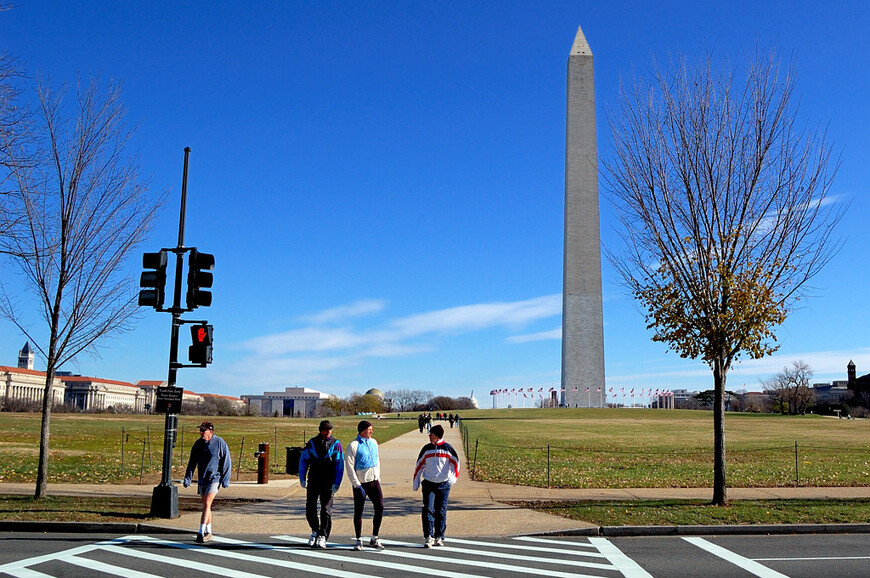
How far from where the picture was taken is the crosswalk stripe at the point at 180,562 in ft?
30.3

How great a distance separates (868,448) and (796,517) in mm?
28817

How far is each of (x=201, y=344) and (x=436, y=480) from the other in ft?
16.4

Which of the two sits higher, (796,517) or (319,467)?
(319,467)

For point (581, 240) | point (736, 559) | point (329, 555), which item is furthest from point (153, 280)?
point (581, 240)

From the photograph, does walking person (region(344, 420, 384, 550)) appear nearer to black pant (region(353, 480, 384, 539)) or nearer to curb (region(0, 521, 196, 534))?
black pant (region(353, 480, 384, 539))

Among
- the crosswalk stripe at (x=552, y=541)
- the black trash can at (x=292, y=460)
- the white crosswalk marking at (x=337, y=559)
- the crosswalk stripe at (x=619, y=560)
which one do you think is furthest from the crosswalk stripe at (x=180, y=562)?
the black trash can at (x=292, y=460)

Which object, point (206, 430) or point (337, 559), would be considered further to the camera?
point (206, 430)

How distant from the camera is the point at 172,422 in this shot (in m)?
13.4

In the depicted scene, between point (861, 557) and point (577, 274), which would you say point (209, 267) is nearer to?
point (861, 557)

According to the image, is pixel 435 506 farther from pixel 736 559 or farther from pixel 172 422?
pixel 172 422

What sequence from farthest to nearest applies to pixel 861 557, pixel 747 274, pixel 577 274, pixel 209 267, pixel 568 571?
pixel 577 274 → pixel 747 274 → pixel 209 267 → pixel 861 557 → pixel 568 571

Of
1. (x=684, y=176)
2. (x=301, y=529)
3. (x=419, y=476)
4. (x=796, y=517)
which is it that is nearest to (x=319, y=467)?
(x=419, y=476)

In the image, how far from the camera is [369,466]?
10875mm

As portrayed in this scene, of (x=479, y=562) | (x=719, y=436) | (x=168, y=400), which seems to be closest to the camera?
(x=479, y=562)
